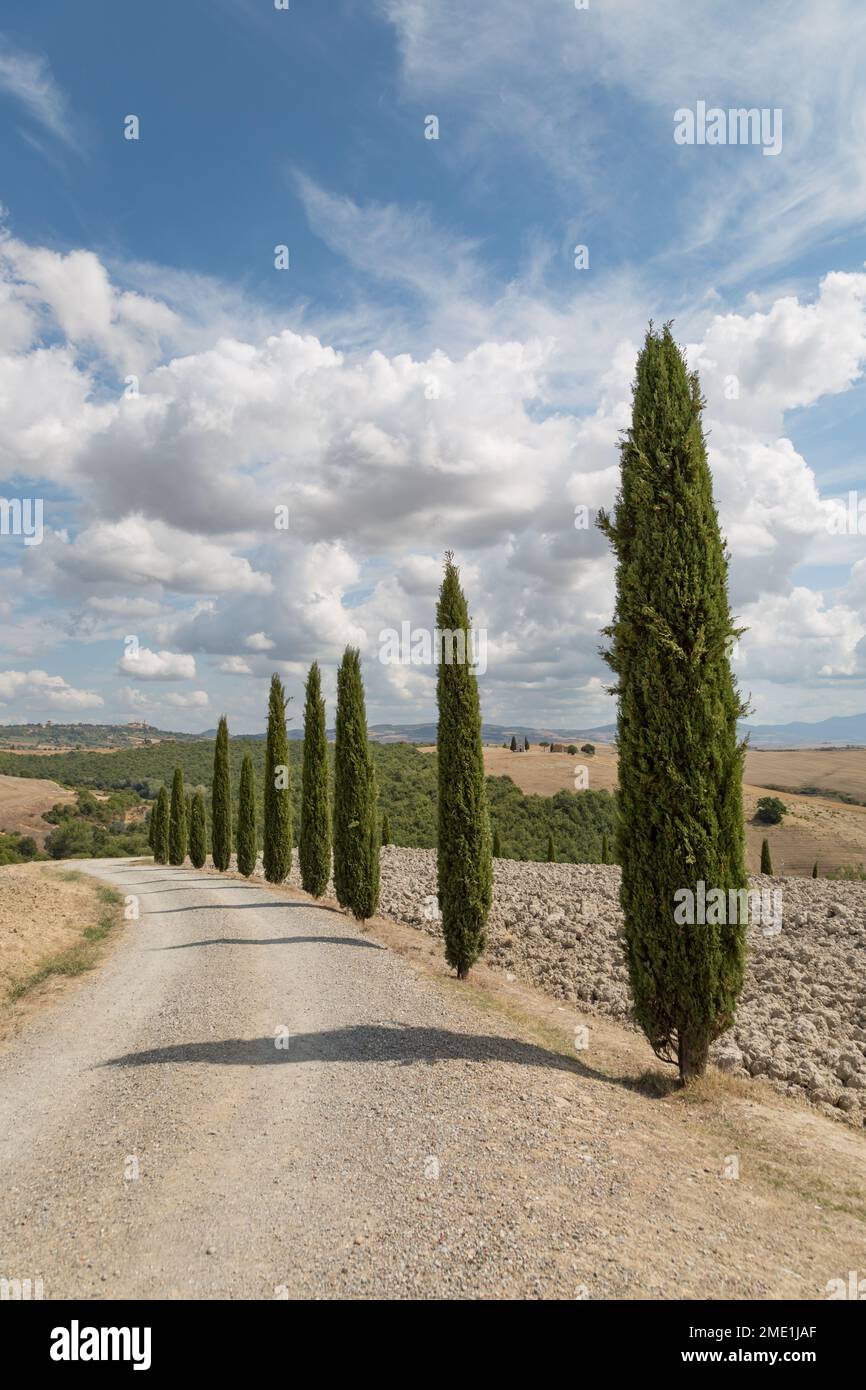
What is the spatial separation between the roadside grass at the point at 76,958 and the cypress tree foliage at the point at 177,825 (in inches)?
847

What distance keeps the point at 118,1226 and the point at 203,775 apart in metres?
71.2

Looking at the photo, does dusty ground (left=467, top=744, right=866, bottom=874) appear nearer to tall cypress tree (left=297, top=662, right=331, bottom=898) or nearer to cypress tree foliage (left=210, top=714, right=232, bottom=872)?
tall cypress tree (left=297, top=662, right=331, bottom=898)

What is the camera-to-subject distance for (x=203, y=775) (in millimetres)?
72500

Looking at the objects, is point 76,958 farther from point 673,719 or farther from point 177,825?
point 177,825

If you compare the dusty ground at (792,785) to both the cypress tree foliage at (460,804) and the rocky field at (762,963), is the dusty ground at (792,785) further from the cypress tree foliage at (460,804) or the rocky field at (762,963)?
the cypress tree foliage at (460,804)


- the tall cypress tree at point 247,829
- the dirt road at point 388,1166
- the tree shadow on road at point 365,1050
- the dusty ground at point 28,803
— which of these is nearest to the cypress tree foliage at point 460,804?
the dirt road at point 388,1166

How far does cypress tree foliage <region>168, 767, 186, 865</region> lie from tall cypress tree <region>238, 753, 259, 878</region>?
10665 mm

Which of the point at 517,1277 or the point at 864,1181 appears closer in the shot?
the point at 517,1277

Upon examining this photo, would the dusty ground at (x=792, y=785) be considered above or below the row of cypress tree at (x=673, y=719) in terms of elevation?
below

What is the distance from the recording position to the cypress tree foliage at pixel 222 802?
3678 cm

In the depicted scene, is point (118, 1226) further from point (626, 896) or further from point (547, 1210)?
point (626, 896)

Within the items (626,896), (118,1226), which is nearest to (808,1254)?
(626,896)

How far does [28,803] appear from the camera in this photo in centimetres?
6481

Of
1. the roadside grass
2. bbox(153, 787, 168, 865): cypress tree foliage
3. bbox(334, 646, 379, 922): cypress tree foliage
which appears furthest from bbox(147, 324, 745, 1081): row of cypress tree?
bbox(153, 787, 168, 865): cypress tree foliage
